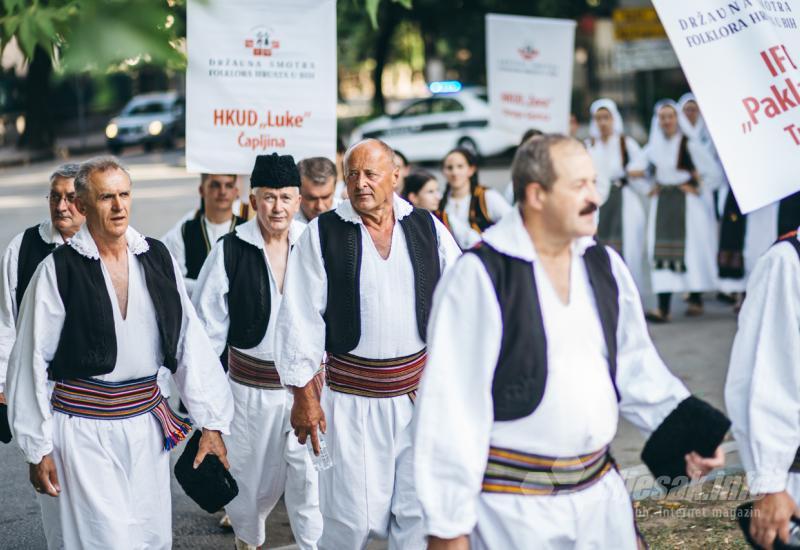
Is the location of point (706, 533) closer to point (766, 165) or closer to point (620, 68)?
point (766, 165)

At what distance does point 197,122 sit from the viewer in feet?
22.5

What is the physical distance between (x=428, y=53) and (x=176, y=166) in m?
13.2

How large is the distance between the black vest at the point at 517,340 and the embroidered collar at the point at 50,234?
2795 millimetres

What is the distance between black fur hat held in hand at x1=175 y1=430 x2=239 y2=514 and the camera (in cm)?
512

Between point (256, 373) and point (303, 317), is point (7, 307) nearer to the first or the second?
Result: point (256, 373)

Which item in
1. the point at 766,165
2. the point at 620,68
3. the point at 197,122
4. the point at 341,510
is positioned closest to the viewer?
the point at 766,165

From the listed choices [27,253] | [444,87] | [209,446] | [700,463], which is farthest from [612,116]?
[444,87]

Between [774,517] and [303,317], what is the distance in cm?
203

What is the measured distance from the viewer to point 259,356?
6051 millimetres

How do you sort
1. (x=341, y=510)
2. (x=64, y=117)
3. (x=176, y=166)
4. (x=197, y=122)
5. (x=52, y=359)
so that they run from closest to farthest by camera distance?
(x=52, y=359), (x=341, y=510), (x=197, y=122), (x=176, y=166), (x=64, y=117)

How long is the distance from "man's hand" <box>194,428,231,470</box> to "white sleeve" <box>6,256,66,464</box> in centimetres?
62

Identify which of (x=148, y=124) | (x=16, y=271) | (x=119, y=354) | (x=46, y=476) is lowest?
(x=46, y=476)

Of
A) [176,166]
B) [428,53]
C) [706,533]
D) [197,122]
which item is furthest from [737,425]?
[428,53]

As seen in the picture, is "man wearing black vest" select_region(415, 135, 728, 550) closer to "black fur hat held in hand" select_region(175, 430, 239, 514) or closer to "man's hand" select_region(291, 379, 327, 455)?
"man's hand" select_region(291, 379, 327, 455)
